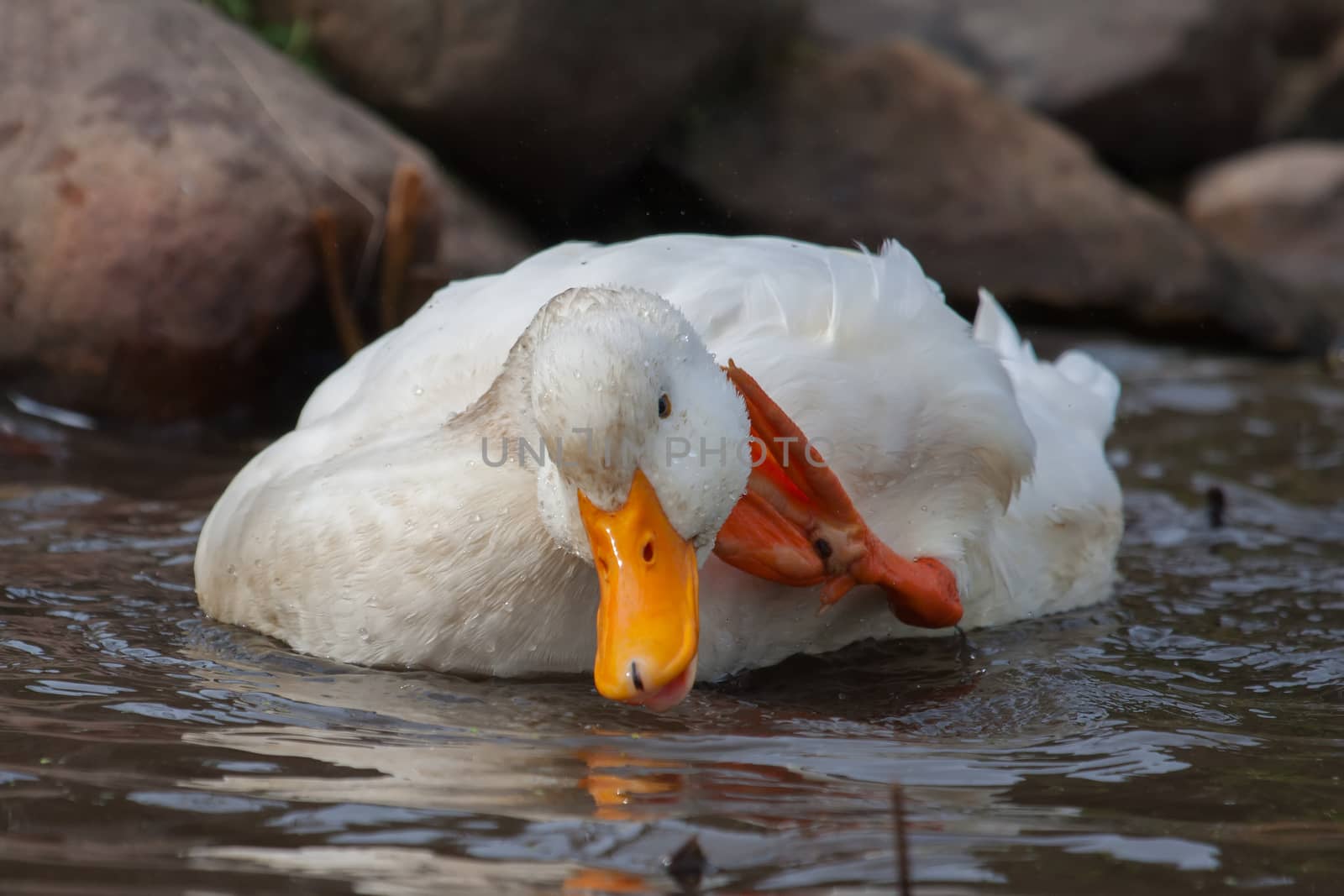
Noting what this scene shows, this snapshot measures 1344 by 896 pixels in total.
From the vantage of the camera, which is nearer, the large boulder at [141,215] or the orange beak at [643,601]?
the orange beak at [643,601]

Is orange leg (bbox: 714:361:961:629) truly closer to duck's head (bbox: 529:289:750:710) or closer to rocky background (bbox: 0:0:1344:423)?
duck's head (bbox: 529:289:750:710)

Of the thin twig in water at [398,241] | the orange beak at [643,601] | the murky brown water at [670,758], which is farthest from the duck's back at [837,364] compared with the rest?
the thin twig in water at [398,241]

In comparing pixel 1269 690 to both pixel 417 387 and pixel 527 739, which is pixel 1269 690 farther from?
pixel 417 387

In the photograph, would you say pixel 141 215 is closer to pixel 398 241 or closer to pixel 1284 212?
pixel 398 241

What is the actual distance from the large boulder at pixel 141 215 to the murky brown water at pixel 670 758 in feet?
5.78

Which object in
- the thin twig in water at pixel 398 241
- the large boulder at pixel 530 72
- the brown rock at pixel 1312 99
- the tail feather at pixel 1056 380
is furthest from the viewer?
the brown rock at pixel 1312 99

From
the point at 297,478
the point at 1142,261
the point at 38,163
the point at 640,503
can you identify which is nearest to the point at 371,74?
the point at 38,163

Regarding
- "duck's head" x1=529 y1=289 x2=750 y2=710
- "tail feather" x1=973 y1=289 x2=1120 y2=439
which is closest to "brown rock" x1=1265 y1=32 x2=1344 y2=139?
"tail feather" x1=973 y1=289 x2=1120 y2=439

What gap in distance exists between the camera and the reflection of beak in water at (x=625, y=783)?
8.77ft

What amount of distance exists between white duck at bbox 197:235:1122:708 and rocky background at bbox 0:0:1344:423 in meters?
2.25

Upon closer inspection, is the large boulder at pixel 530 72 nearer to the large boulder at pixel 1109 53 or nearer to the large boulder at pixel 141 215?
the large boulder at pixel 141 215

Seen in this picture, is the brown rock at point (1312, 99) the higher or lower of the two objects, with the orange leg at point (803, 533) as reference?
higher

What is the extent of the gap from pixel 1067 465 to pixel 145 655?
8.52 ft

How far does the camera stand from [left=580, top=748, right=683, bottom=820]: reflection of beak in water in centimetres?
267
